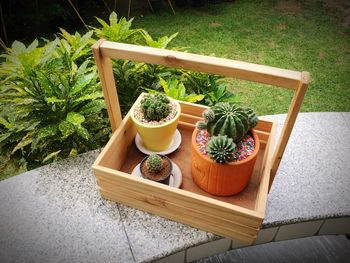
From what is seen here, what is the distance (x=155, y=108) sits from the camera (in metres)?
1.36

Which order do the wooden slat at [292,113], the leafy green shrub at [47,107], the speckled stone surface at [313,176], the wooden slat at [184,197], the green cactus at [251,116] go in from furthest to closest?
the leafy green shrub at [47,107] → the speckled stone surface at [313,176] → the green cactus at [251,116] → the wooden slat at [184,197] → the wooden slat at [292,113]

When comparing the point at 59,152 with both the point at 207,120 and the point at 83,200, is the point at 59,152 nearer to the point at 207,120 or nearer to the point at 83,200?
the point at 83,200

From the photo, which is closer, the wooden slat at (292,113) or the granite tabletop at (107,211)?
the wooden slat at (292,113)

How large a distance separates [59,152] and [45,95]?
0.38 meters

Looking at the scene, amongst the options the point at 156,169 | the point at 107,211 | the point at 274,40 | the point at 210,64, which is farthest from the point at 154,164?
the point at 274,40

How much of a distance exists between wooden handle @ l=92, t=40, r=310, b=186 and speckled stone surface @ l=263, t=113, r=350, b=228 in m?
0.38

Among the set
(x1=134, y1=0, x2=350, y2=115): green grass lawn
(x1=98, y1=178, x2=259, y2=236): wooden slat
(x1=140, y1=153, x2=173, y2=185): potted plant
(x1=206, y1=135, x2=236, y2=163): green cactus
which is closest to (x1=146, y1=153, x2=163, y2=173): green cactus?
(x1=140, y1=153, x2=173, y2=185): potted plant

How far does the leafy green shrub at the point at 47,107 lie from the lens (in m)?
1.70

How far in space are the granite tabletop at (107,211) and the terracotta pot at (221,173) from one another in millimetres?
216

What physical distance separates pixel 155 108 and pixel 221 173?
0.42 m

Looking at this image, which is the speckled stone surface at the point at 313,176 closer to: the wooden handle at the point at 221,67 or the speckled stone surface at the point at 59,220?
the wooden handle at the point at 221,67

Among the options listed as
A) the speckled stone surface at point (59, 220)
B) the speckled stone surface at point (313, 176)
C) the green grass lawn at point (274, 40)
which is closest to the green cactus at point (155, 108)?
the speckled stone surface at point (59, 220)

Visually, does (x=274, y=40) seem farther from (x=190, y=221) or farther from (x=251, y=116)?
(x=190, y=221)

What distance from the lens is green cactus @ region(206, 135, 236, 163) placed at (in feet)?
3.68
